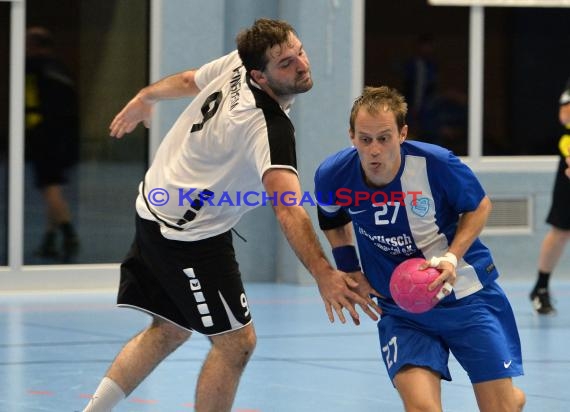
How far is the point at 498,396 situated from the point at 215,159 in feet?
5.15

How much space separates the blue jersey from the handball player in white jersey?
17 cm

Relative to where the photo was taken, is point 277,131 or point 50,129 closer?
point 277,131

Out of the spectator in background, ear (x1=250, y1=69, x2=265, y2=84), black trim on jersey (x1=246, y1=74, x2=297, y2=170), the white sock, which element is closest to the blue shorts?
black trim on jersey (x1=246, y1=74, x2=297, y2=170)

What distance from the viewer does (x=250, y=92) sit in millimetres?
5363

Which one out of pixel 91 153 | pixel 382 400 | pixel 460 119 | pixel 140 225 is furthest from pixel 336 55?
pixel 140 225

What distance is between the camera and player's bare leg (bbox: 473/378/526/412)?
16.5ft

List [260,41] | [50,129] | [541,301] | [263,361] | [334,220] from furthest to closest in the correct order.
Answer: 1. [50,129]
2. [541,301]
3. [263,361]
4. [260,41]
5. [334,220]

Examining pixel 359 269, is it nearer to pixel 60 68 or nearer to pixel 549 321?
pixel 549 321

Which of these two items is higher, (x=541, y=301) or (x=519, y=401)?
(x=519, y=401)

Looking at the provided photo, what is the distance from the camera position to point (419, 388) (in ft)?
15.9

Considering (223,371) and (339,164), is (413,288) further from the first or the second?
(223,371)

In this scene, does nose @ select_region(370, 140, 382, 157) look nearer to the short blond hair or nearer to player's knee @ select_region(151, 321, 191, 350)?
the short blond hair

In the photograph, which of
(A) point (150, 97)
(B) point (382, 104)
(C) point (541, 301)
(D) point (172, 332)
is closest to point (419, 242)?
(B) point (382, 104)

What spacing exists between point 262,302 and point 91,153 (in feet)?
6.97
